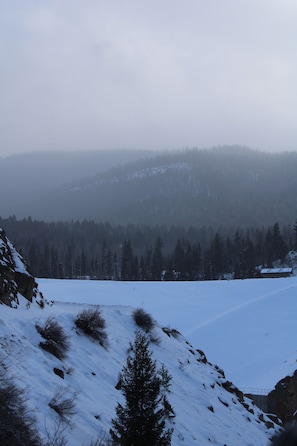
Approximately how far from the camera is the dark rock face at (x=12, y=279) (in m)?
12.0

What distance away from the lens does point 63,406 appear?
7.75 metres

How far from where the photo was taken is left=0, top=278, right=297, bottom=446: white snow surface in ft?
27.5

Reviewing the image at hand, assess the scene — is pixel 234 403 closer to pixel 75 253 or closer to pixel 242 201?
pixel 75 253

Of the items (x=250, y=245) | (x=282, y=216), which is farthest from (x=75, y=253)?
→ (x=282, y=216)

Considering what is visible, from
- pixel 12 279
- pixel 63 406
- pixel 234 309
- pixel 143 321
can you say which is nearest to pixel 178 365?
pixel 143 321

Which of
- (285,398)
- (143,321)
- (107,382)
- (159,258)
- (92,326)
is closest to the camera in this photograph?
(107,382)

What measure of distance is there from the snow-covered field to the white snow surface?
9 centimetres

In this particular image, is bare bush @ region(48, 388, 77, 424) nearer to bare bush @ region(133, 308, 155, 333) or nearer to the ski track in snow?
bare bush @ region(133, 308, 155, 333)

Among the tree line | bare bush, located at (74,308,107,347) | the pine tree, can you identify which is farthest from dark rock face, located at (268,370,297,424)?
the tree line

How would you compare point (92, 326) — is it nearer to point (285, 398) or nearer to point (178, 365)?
point (178, 365)

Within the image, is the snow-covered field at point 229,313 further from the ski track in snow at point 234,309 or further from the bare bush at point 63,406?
the bare bush at point 63,406

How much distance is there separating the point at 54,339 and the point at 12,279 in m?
3.16

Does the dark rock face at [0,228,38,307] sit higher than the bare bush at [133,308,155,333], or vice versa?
the dark rock face at [0,228,38,307]

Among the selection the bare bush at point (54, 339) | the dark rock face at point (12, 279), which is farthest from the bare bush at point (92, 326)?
the dark rock face at point (12, 279)
